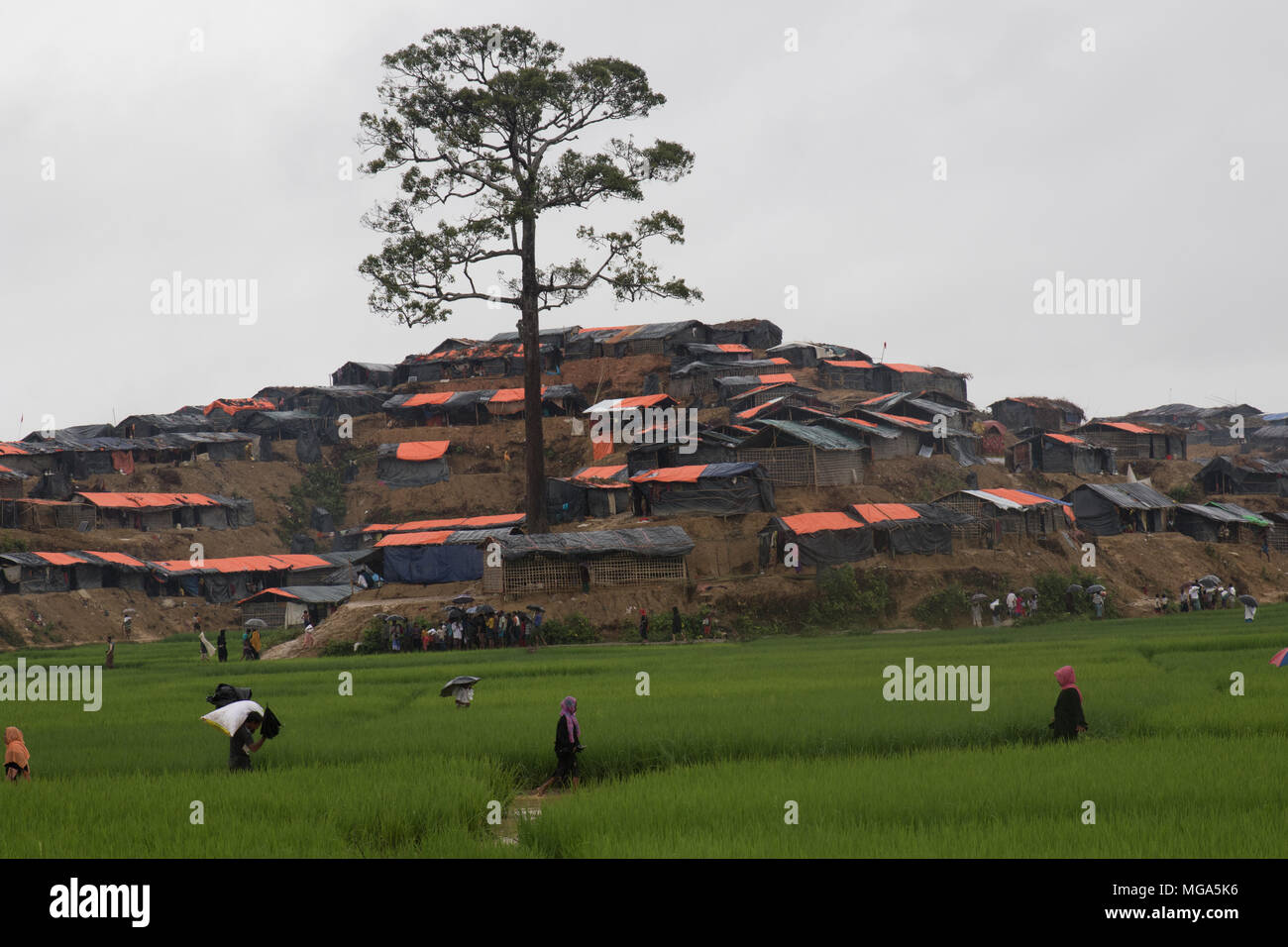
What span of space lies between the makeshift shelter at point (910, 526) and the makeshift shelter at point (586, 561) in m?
7.60

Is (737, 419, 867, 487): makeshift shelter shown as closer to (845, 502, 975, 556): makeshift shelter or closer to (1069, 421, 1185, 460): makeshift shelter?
(845, 502, 975, 556): makeshift shelter

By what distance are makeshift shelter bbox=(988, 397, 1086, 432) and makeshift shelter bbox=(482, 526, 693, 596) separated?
39910 mm

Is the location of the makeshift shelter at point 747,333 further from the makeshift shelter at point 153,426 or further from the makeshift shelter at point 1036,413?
the makeshift shelter at point 153,426

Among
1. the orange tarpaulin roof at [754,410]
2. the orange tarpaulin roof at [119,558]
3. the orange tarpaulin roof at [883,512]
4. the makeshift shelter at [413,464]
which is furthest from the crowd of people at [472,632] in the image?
the makeshift shelter at [413,464]

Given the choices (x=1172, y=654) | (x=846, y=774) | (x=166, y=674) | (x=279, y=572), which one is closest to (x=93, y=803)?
(x=846, y=774)

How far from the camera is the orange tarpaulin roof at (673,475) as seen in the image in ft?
152

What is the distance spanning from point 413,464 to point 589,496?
17.0 metres

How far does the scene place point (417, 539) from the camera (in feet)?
165

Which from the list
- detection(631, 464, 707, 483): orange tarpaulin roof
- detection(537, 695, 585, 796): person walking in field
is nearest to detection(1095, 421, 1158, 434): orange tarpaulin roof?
detection(631, 464, 707, 483): orange tarpaulin roof

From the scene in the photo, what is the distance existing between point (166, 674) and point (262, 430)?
47272 millimetres

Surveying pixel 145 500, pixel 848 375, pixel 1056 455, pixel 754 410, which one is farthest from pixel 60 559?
pixel 1056 455

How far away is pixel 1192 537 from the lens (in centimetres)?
5319

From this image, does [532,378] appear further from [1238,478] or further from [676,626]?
[1238,478]
